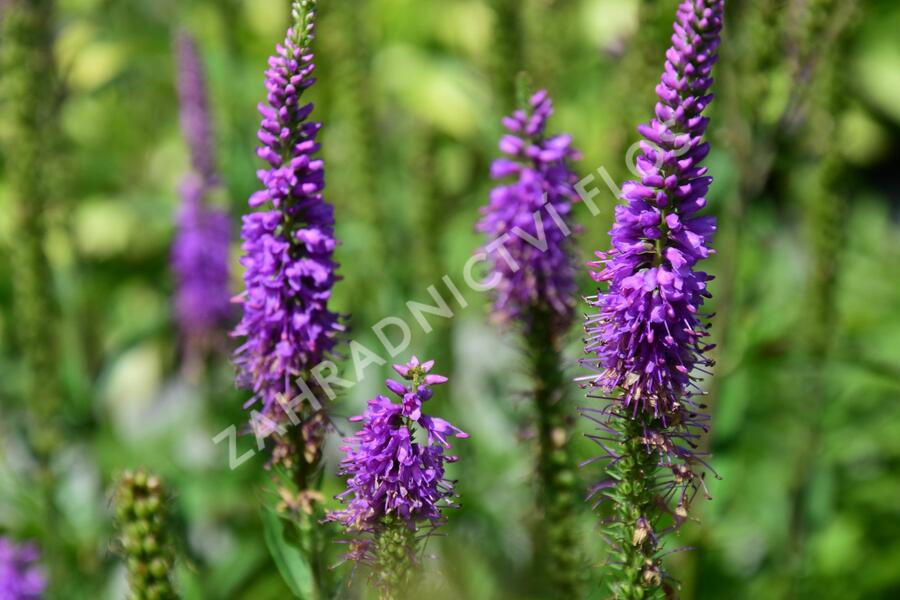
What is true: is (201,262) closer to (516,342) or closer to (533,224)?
(516,342)

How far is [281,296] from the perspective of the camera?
2459 millimetres

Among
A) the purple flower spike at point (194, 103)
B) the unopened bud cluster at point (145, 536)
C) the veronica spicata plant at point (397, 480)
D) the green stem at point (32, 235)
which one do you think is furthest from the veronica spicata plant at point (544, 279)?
the green stem at point (32, 235)

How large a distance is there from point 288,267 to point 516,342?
3.93ft

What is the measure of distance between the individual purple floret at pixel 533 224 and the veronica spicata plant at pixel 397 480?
91cm

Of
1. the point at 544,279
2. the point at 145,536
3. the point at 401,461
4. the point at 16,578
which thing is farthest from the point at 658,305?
the point at 16,578


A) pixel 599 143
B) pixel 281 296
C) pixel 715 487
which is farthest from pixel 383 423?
pixel 599 143

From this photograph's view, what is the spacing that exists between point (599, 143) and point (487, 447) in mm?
3456

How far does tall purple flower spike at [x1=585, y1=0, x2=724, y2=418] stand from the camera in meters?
1.93

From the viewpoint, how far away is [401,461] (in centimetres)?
209

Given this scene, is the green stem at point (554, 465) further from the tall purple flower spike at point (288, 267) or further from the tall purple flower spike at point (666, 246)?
the tall purple flower spike at point (666, 246)

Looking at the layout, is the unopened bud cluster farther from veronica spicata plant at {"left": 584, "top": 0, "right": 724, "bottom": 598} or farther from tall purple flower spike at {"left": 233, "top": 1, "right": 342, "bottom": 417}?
veronica spicata plant at {"left": 584, "top": 0, "right": 724, "bottom": 598}

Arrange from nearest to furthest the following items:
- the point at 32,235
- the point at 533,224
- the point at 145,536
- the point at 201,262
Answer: the point at 145,536 < the point at 533,224 < the point at 32,235 < the point at 201,262

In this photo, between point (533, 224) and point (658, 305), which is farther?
point (533, 224)

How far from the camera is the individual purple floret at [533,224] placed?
2.98 metres
